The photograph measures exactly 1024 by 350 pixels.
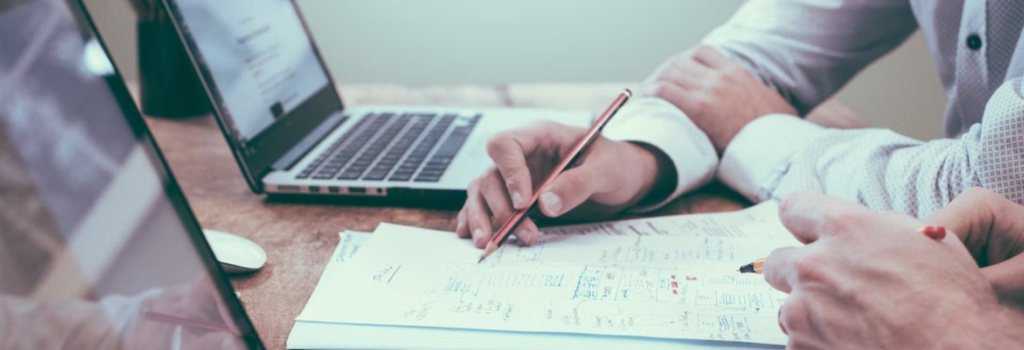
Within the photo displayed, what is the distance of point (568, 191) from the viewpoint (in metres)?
0.61

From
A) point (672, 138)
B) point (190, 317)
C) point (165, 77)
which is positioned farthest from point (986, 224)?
point (165, 77)

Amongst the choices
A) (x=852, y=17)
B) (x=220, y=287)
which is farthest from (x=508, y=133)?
(x=852, y=17)

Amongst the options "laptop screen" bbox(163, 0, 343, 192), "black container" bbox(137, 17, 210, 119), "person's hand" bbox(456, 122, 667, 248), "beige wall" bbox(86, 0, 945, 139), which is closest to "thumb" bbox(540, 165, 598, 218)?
"person's hand" bbox(456, 122, 667, 248)

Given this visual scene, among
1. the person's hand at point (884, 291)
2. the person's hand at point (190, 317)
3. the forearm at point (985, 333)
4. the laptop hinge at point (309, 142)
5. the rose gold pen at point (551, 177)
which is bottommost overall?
the forearm at point (985, 333)

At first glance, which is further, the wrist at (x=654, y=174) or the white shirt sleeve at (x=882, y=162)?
the wrist at (x=654, y=174)

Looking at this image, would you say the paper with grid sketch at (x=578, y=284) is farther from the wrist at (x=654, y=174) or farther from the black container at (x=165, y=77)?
the black container at (x=165, y=77)

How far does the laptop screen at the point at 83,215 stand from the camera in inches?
12.0

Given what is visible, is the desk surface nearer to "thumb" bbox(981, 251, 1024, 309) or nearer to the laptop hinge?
the laptop hinge

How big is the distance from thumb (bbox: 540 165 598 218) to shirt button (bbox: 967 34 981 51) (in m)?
0.47

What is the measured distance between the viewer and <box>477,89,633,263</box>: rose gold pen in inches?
23.1

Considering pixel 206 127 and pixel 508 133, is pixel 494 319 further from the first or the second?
pixel 206 127

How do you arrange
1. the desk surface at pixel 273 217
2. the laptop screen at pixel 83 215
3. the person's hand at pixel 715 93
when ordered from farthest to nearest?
the person's hand at pixel 715 93, the desk surface at pixel 273 217, the laptop screen at pixel 83 215

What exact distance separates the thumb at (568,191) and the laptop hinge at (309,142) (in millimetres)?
310

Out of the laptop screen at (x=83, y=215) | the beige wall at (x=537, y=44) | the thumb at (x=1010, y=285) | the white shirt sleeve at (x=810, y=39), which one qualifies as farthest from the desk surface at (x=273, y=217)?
the beige wall at (x=537, y=44)
